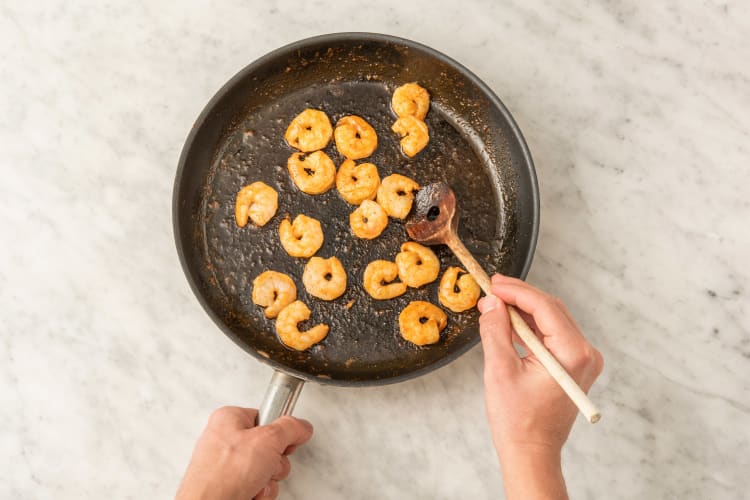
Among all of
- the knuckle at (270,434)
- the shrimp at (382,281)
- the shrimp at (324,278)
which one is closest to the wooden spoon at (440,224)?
the shrimp at (382,281)

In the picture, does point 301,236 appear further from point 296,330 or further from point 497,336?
point 497,336

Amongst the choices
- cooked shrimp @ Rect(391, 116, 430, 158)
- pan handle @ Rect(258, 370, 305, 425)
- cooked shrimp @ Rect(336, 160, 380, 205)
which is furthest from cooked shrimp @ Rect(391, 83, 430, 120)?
pan handle @ Rect(258, 370, 305, 425)

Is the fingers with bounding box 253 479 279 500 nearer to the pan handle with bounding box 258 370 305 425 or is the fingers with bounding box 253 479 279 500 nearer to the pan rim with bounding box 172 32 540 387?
the pan handle with bounding box 258 370 305 425

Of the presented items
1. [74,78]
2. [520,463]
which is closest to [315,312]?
[520,463]

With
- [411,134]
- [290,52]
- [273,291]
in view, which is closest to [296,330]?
[273,291]

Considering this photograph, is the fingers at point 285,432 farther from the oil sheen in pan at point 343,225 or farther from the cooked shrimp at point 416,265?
the cooked shrimp at point 416,265
